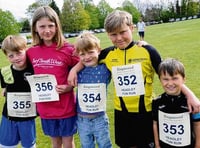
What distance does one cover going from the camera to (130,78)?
121 inches

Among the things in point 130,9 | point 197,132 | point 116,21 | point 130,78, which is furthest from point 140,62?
point 130,9

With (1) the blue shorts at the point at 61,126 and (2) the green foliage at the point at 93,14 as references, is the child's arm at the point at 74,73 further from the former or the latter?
(2) the green foliage at the point at 93,14

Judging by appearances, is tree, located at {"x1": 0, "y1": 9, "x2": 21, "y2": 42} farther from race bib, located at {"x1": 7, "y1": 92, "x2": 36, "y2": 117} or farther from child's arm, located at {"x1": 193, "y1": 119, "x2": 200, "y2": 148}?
child's arm, located at {"x1": 193, "y1": 119, "x2": 200, "y2": 148}

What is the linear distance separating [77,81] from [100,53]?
36 centimetres

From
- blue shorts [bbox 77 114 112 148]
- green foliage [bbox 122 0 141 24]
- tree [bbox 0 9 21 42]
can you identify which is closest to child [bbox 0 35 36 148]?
Result: blue shorts [bbox 77 114 112 148]

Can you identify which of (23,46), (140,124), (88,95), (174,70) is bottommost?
(140,124)

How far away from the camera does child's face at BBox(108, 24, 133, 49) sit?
3038 mm

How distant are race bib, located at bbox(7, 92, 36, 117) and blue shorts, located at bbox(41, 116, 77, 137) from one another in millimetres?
213

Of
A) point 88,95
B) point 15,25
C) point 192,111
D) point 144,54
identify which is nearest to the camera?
point 192,111

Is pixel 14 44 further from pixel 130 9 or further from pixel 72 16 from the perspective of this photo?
pixel 130 9

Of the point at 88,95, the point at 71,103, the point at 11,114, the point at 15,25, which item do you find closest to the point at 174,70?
the point at 88,95

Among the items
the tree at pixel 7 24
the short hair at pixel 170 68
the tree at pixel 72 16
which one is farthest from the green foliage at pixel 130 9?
the short hair at pixel 170 68

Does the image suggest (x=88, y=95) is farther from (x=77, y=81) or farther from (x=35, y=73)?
(x=35, y=73)

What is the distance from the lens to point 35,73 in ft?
11.4
